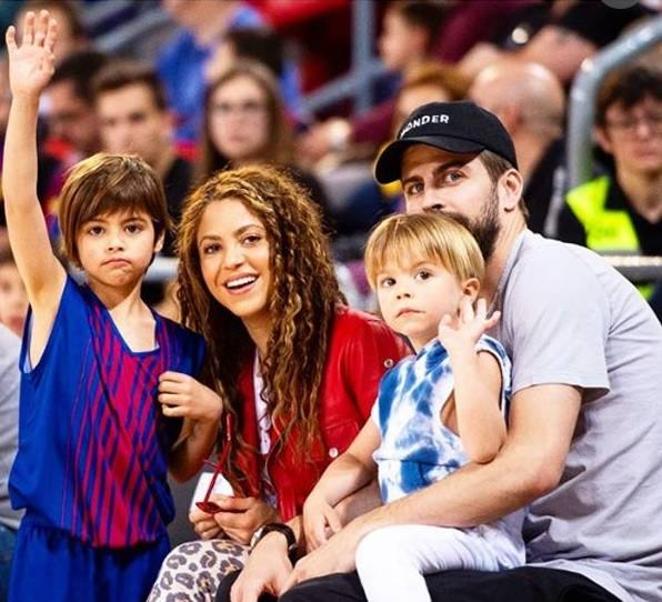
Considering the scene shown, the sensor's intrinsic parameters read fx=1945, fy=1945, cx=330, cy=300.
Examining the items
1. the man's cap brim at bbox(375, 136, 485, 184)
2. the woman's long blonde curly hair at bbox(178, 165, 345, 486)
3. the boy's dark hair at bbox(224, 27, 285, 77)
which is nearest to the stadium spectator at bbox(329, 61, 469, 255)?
the boy's dark hair at bbox(224, 27, 285, 77)

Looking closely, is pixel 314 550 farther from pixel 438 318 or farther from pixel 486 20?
pixel 486 20

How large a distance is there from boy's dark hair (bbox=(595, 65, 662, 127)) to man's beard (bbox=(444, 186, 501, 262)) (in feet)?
7.18

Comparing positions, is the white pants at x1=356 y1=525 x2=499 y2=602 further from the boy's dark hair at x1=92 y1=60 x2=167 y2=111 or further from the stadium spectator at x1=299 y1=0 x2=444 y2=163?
the stadium spectator at x1=299 y1=0 x2=444 y2=163

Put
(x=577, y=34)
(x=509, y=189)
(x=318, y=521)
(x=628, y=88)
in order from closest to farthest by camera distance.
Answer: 1. (x=318, y=521)
2. (x=509, y=189)
3. (x=628, y=88)
4. (x=577, y=34)

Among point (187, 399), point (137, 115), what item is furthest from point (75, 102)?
point (187, 399)

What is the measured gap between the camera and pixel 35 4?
8836 millimetres

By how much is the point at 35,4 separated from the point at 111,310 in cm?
517

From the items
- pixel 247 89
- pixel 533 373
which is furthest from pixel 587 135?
pixel 533 373

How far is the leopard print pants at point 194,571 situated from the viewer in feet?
12.2

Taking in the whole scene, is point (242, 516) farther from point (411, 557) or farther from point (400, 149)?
point (400, 149)

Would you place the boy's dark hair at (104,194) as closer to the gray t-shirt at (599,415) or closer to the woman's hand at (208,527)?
the woman's hand at (208,527)

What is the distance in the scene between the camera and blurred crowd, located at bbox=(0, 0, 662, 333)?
5.96 m

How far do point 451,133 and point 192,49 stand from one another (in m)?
5.18

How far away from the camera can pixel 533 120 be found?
635 centimetres
